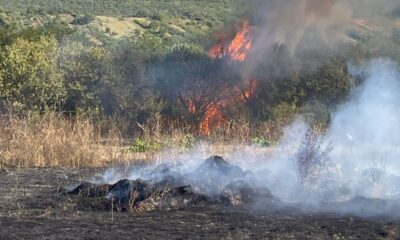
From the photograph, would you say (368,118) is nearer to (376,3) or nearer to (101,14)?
(376,3)

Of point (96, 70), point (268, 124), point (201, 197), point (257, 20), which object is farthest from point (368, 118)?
point (96, 70)

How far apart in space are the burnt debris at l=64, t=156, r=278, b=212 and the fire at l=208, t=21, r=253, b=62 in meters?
10.0

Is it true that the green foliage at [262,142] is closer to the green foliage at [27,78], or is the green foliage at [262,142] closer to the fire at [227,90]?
the fire at [227,90]

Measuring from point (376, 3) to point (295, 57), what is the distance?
3.70 m

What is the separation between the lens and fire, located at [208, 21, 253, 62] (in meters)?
20.1

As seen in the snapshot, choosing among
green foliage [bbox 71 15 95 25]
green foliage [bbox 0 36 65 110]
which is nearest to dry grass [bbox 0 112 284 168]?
green foliage [bbox 0 36 65 110]

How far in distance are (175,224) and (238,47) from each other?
43.6 feet

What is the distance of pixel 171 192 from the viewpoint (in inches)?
386

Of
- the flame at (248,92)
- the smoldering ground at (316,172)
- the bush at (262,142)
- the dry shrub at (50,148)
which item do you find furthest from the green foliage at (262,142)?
the flame at (248,92)

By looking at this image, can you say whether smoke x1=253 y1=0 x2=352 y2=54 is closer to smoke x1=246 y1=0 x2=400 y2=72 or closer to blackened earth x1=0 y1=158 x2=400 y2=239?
smoke x1=246 y1=0 x2=400 y2=72

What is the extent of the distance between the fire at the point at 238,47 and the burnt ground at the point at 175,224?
36.8 ft

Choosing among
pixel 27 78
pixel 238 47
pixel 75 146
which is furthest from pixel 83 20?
pixel 75 146

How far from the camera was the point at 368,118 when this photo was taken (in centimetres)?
1781

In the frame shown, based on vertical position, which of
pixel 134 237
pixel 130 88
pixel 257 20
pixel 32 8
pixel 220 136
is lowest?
pixel 134 237
